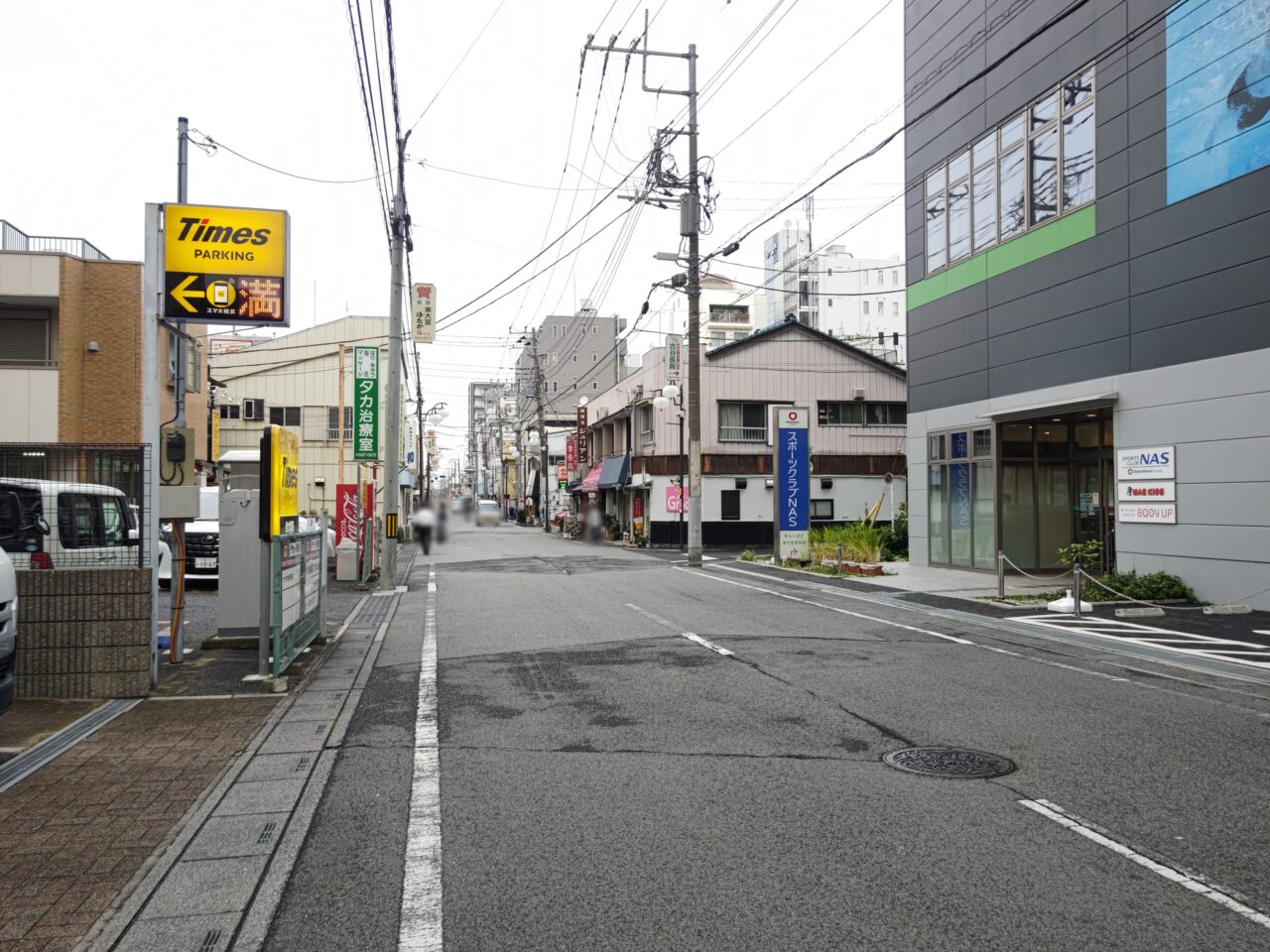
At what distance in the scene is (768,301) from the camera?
3418 inches

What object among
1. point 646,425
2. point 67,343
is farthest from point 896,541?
point 67,343

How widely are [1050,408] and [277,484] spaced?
44.3 feet

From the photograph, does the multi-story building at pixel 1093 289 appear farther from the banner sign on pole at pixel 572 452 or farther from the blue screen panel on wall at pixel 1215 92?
the banner sign on pole at pixel 572 452

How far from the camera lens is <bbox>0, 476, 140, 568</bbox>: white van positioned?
7367mm

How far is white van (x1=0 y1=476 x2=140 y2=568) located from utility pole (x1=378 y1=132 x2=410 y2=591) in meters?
10.1

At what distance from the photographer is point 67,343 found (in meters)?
25.2

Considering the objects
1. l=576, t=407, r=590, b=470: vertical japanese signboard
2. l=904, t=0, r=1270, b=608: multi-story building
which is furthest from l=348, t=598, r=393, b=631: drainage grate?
l=576, t=407, r=590, b=470: vertical japanese signboard

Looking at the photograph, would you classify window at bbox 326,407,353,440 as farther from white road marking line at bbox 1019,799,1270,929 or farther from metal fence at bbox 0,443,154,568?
white road marking line at bbox 1019,799,1270,929

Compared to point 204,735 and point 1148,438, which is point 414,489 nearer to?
point 1148,438

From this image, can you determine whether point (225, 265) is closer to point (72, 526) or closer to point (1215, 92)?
A: point (72, 526)

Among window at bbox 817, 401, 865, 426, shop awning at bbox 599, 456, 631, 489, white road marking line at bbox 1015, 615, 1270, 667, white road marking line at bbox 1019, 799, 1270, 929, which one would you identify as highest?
window at bbox 817, 401, 865, 426

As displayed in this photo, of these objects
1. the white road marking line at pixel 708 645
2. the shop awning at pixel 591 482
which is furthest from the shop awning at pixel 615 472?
the white road marking line at pixel 708 645

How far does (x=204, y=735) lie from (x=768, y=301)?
84.1 metres

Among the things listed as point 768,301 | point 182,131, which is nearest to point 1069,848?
point 182,131
